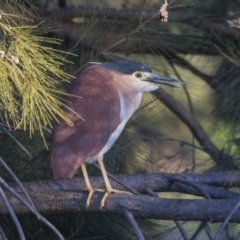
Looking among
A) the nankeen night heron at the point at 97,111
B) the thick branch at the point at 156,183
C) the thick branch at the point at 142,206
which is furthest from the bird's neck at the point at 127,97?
the thick branch at the point at 142,206

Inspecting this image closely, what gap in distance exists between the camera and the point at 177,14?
2.61 m

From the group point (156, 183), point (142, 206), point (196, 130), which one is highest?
point (142, 206)

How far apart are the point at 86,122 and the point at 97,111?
0.05 meters

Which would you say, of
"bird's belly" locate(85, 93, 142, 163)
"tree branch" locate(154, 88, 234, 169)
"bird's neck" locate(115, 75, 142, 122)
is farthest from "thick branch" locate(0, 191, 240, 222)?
"tree branch" locate(154, 88, 234, 169)

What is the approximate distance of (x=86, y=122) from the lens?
2098 millimetres

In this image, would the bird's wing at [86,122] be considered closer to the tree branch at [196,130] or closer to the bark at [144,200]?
the bark at [144,200]

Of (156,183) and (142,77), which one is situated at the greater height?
(142,77)

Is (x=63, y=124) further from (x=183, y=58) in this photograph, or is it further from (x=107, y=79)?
(x=183, y=58)

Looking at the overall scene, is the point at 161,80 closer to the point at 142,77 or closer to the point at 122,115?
the point at 142,77

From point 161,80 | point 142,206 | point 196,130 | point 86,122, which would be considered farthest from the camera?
point 196,130

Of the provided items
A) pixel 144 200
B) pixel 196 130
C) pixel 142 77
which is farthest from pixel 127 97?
pixel 196 130

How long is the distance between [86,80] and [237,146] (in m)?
0.83

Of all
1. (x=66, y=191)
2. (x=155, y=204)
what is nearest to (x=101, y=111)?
(x=66, y=191)

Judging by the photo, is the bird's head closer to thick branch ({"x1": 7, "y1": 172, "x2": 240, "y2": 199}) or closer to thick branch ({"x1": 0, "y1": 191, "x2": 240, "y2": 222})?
thick branch ({"x1": 7, "y1": 172, "x2": 240, "y2": 199})
